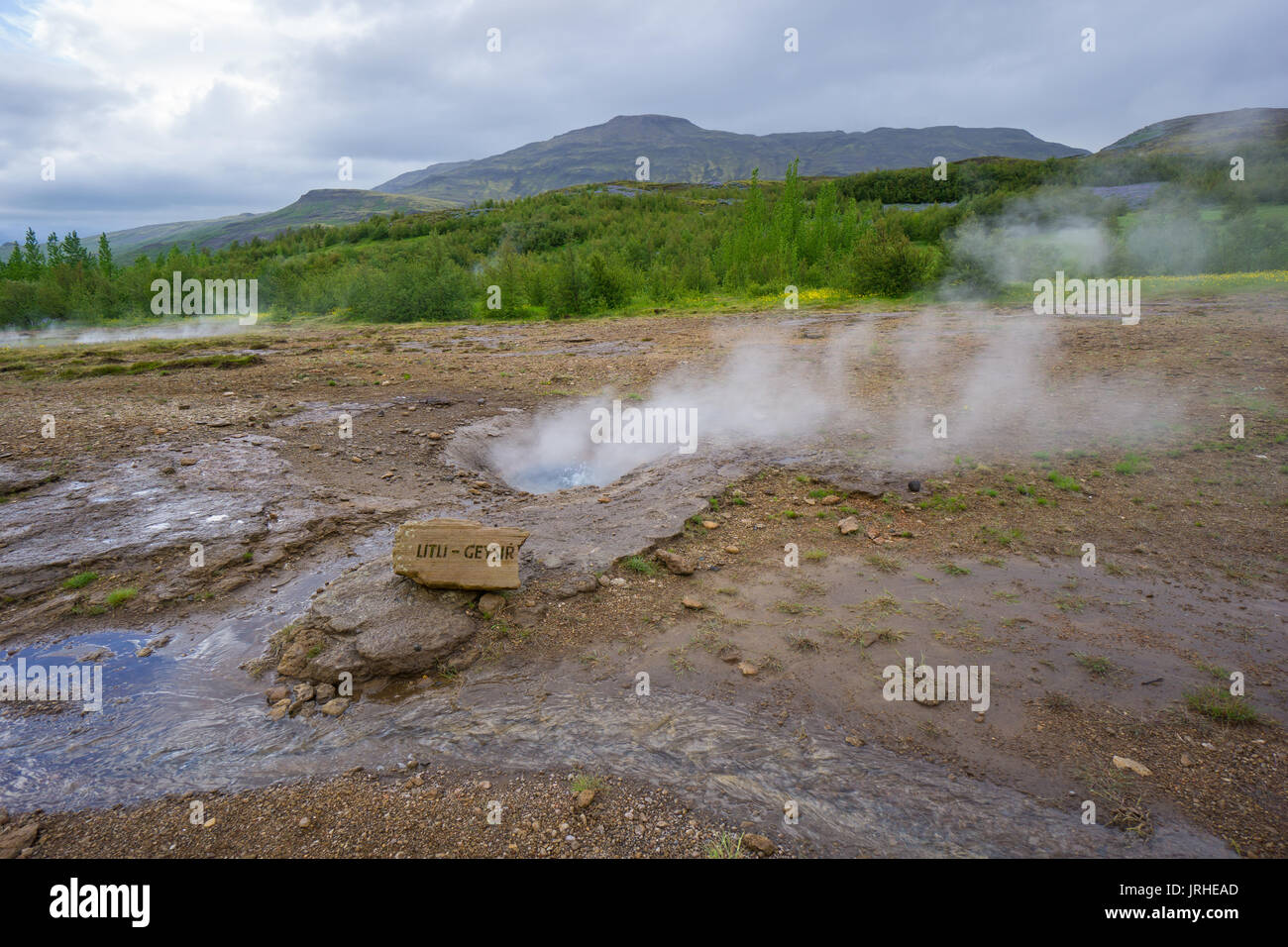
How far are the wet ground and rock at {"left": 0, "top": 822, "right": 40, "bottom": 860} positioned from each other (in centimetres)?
18

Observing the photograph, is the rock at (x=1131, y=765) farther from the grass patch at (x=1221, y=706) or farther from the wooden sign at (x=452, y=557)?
the wooden sign at (x=452, y=557)

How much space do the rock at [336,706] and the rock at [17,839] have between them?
1372 mm

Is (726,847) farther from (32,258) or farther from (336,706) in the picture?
(32,258)

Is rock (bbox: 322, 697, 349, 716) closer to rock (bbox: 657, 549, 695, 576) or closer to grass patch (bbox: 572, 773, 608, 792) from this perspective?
grass patch (bbox: 572, 773, 608, 792)

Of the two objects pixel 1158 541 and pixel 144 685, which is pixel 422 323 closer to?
pixel 144 685

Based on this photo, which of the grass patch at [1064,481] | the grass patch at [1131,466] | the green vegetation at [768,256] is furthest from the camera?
the green vegetation at [768,256]

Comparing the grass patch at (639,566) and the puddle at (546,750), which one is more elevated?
the grass patch at (639,566)

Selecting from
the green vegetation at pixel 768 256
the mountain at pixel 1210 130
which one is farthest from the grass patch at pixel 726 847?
the mountain at pixel 1210 130

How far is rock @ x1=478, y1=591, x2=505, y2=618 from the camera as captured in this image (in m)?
4.68

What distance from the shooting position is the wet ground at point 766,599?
3.21 meters

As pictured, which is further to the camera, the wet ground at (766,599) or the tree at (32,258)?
the tree at (32,258)

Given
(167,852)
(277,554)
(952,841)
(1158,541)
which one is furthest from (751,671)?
(277,554)

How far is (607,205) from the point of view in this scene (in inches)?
2431

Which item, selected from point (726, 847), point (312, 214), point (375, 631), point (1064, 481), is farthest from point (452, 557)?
point (312, 214)
